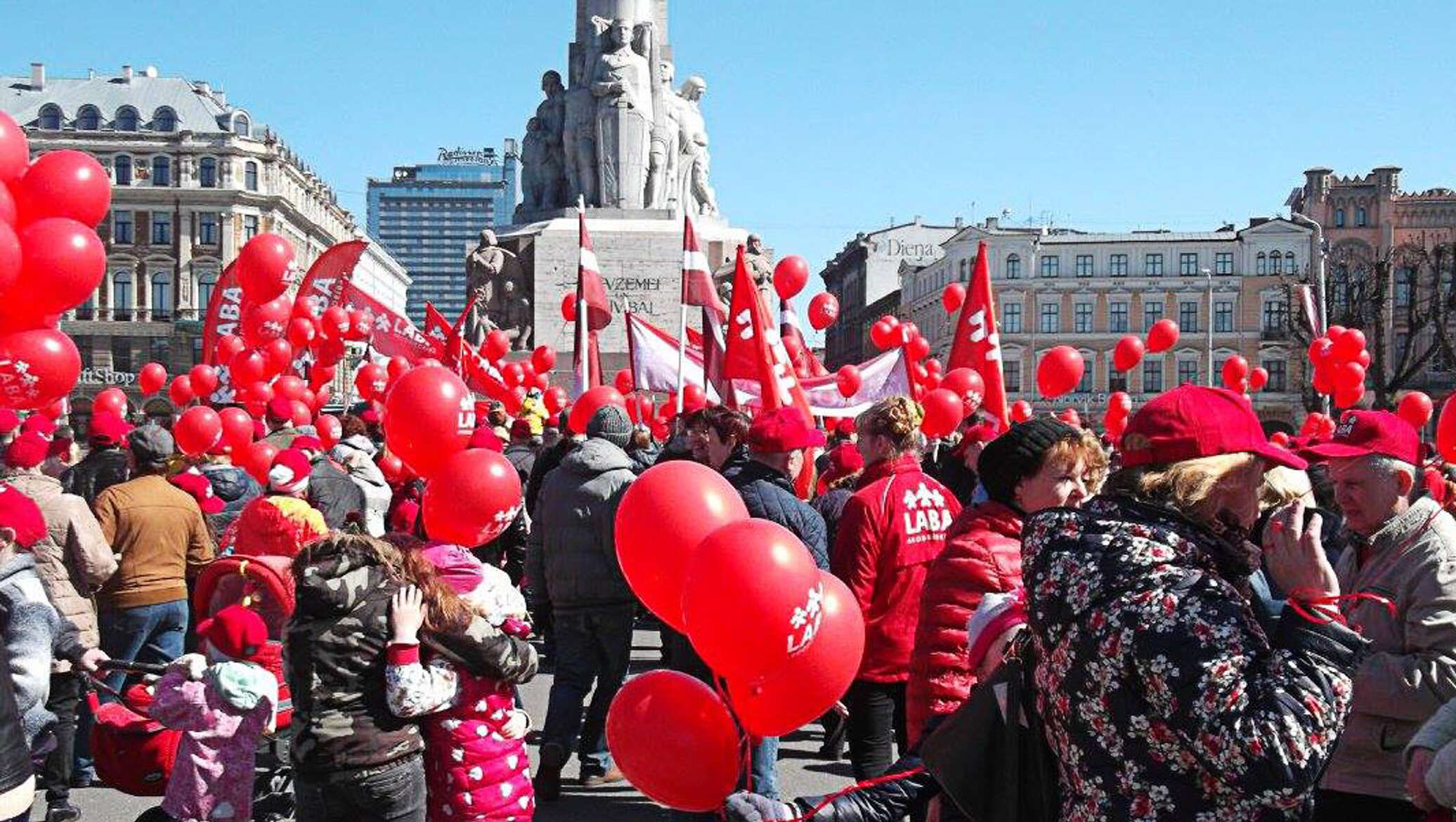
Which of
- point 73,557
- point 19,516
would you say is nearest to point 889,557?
point 19,516

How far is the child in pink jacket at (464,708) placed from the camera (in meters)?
4.30

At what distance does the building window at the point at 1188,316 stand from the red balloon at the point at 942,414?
76.4 m

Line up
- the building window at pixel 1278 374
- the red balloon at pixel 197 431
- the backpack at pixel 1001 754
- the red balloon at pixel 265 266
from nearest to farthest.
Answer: the backpack at pixel 1001 754
the red balloon at pixel 197 431
the red balloon at pixel 265 266
the building window at pixel 1278 374

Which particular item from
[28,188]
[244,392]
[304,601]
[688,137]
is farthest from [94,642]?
[688,137]

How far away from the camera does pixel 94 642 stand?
23.6 feet

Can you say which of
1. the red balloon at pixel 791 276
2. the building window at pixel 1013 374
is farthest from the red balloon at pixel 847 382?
the building window at pixel 1013 374

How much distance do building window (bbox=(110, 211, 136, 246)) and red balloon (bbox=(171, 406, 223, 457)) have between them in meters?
76.9

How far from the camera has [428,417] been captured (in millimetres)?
5559

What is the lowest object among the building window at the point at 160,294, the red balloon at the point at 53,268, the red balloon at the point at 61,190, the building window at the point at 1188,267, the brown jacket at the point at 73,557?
the brown jacket at the point at 73,557

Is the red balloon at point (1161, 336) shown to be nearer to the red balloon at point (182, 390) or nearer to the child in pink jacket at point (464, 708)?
the red balloon at point (182, 390)

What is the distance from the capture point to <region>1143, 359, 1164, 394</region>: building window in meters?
85.6

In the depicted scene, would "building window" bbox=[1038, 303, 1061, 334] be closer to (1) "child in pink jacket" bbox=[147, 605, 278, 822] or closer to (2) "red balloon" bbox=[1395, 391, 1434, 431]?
(2) "red balloon" bbox=[1395, 391, 1434, 431]

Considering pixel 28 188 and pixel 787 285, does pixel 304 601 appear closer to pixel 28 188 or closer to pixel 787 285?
pixel 28 188

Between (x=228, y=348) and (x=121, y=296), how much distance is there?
7201 centimetres
